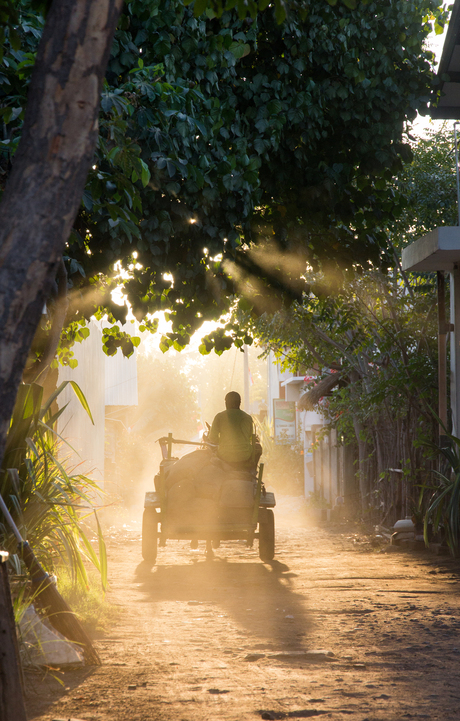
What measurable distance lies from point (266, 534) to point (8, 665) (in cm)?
644

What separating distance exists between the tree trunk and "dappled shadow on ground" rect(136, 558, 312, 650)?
130 inches

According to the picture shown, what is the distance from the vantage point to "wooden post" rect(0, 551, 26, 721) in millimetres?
2602

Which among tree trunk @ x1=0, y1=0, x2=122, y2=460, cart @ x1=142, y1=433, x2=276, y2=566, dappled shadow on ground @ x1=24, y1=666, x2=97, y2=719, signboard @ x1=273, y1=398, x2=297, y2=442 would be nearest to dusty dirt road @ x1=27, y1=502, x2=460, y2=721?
dappled shadow on ground @ x1=24, y1=666, x2=97, y2=719

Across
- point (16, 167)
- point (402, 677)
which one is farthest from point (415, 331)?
point (16, 167)

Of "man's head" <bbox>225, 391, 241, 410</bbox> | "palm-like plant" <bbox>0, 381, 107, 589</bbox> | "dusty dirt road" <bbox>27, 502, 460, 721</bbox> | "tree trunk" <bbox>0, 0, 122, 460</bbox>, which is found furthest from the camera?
"man's head" <bbox>225, 391, 241, 410</bbox>

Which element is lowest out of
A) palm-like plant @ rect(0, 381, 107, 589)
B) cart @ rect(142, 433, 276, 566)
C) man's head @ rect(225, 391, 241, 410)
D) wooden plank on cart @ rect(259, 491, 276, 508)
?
cart @ rect(142, 433, 276, 566)

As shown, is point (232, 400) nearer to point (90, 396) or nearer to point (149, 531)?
point (149, 531)

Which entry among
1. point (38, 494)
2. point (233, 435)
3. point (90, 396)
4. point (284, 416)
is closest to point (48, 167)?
point (38, 494)

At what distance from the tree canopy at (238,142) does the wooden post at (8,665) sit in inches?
91.5

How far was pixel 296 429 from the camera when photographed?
32.2 m

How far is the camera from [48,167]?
1.91 metres

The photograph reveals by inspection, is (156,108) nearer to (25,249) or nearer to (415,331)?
(25,249)

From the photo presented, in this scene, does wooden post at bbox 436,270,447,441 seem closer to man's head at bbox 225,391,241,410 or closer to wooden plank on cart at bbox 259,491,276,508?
wooden plank on cart at bbox 259,491,276,508

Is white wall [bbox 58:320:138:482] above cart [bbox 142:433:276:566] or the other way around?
above
